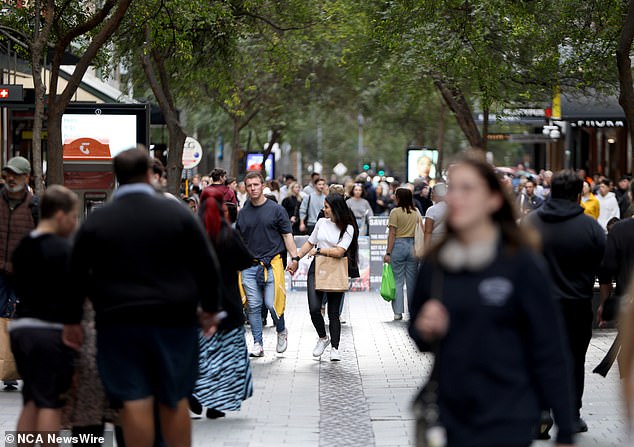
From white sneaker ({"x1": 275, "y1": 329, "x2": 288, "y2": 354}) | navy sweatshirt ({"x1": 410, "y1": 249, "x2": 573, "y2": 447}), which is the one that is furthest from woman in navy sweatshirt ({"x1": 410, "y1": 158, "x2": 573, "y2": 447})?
white sneaker ({"x1": 275, "y1": 329, "x2": 288, "y2": 354})

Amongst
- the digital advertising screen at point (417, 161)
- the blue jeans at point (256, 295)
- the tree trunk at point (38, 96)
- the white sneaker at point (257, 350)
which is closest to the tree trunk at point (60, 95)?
the tree trunk at point (38, 96)

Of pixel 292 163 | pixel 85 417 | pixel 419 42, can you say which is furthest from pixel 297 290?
pixel 292 163

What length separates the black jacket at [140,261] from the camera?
5953 mm

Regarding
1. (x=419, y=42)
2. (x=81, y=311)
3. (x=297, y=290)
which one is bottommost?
(x=297, y=290)

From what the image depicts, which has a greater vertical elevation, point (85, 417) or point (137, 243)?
point (137, 243)

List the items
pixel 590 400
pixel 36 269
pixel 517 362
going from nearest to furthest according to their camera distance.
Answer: pixel 517 362 < pixel 36 269 < pixel 590 400

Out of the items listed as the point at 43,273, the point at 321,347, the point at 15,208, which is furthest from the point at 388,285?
the point at 43,273

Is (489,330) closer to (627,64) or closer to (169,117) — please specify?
(627,64)

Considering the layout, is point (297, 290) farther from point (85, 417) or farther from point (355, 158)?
point (355, 158)

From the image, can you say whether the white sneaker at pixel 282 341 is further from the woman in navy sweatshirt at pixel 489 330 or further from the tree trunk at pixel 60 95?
the woman in navy sweatshirt at pixel 489 330

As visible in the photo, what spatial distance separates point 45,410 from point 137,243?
4.15 feet

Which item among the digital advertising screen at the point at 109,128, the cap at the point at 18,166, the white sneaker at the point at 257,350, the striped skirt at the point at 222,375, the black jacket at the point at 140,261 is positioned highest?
the digital advertising screen at the point at 109,128

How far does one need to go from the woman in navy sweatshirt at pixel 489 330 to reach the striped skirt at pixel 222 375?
490 cm

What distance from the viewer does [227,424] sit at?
30.7 ft
